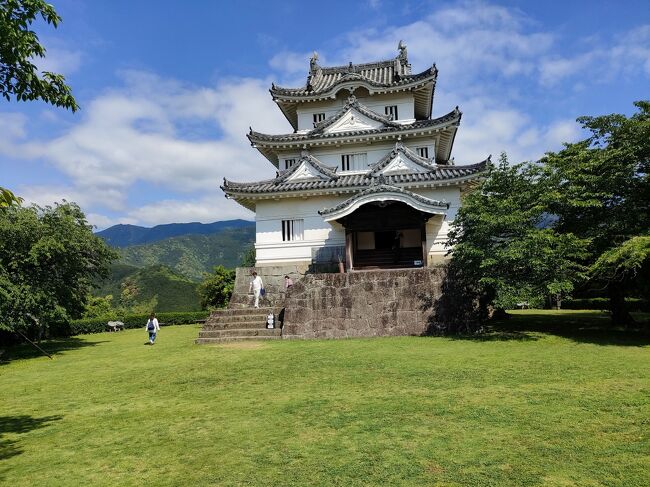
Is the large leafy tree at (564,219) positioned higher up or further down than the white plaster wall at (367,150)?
further down

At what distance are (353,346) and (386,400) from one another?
5.65 m

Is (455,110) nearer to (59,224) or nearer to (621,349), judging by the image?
(621,349)

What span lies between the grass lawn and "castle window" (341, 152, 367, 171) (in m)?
13.3

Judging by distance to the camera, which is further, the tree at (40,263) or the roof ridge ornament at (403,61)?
the roof ridge ornament at (403,61)

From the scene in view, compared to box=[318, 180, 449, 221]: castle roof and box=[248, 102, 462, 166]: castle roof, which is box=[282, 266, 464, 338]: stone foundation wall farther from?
box=[248, 102, 462, 166]: castle roof

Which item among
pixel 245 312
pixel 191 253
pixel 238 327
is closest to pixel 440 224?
pixel 245 312

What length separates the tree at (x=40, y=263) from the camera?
563 inches

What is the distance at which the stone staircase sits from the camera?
1466 cm

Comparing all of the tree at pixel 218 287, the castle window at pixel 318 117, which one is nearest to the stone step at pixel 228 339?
the castle window at pixel 318 117

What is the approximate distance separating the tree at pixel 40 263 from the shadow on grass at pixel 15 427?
334 inches

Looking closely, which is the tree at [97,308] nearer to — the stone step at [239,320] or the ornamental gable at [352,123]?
the stone step at [239,320]

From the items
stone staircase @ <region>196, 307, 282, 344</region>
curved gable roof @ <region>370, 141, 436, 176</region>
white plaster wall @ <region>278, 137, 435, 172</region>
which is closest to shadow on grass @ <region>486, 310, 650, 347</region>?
stone staircase @ <region>196, 307, 282, 344</region>

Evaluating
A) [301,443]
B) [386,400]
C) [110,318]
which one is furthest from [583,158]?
[110,318]

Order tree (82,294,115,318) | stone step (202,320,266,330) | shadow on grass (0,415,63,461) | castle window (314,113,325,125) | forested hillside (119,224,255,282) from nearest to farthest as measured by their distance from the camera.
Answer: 1. shadow on grass (0,415,63,461)
2. stone step (202,320,266,330)
3. castle window (314,113,325,125)
4. tree (82,294,115,318)
5. forested hillside (119,224,255,282)
